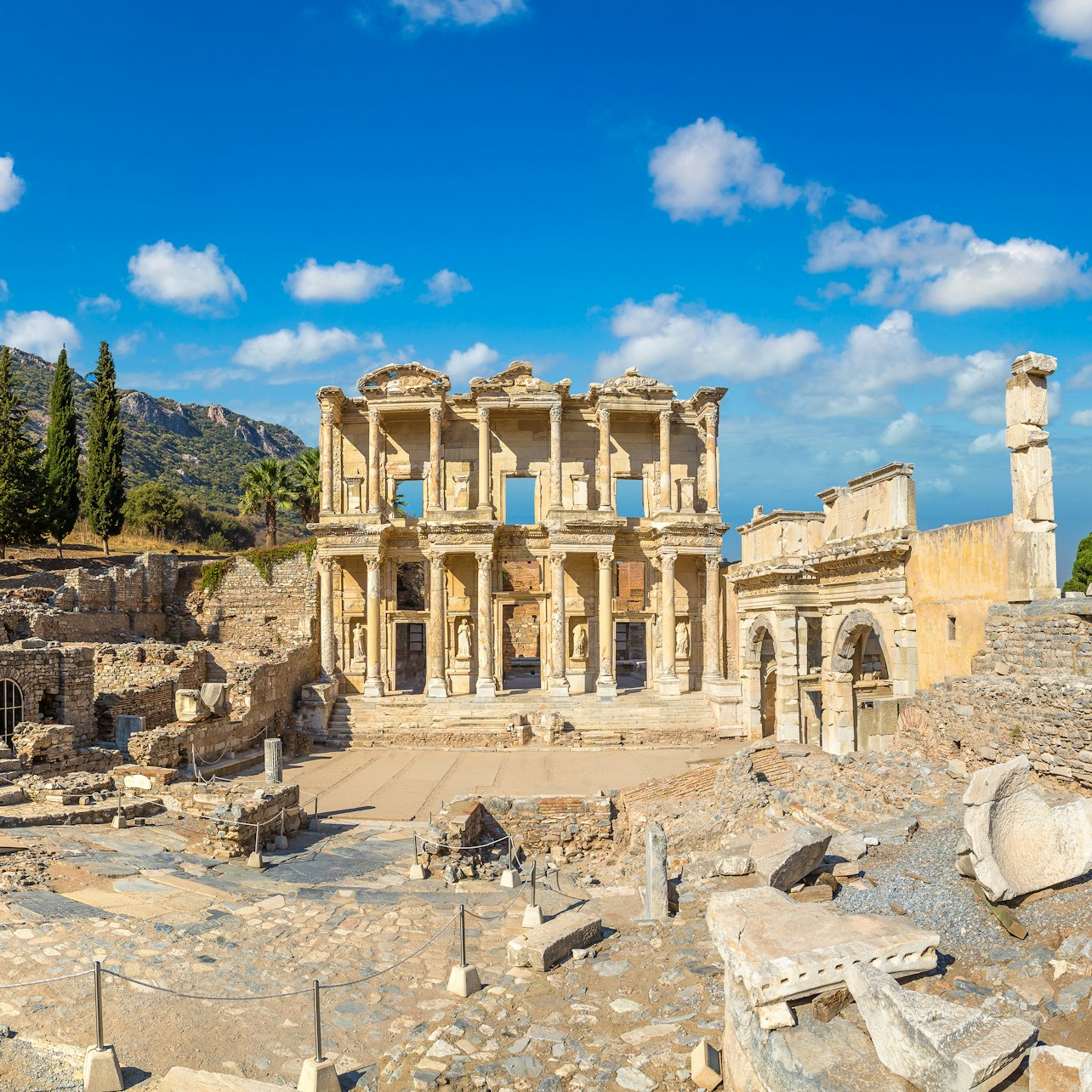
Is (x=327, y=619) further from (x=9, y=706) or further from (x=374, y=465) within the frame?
(x=9, y=706)

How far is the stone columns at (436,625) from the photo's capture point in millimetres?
29312

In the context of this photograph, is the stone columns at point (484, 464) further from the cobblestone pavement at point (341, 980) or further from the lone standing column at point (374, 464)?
the cobblestone pavement at point (341, 980)

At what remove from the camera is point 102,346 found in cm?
4322

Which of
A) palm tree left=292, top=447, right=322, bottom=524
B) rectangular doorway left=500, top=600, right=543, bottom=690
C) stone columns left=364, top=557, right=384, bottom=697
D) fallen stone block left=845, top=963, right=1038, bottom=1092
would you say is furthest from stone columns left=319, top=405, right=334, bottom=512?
fallen stone block left=845, top=963, right=1038, bottom=1092

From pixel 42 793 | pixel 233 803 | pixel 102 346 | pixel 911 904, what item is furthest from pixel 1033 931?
pixel 102 346

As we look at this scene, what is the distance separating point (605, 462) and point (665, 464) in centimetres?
223

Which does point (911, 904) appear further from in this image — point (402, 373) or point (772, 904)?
point (402, 373)

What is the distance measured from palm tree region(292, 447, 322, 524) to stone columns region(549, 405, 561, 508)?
15.9 metres

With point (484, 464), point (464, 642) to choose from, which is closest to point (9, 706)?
point (464, 642)

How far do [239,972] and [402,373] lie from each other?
24376mm

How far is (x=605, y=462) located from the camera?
30500 mm

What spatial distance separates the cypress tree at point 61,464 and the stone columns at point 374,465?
18.0 m

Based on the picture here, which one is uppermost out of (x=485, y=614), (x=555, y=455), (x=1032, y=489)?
(x=555, y=455)

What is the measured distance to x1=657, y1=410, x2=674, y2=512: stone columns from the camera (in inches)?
1206
